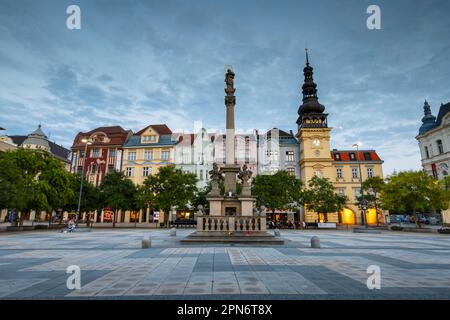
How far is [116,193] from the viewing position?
120 ft

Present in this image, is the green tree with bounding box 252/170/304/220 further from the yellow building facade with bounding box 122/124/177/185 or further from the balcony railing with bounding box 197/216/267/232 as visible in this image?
the balcony railing with bounding box 197/216/267/232

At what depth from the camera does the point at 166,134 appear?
53.3 m

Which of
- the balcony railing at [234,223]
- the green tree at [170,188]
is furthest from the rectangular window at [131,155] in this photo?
the balcony railing at [234,223]

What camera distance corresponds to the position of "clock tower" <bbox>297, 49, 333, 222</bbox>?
49.4m

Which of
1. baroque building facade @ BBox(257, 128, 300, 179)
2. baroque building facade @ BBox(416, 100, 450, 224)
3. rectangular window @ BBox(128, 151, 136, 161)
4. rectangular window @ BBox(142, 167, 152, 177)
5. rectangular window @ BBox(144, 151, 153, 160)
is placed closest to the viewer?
baroque building facade @ BBox(416, 100, 450, 224)

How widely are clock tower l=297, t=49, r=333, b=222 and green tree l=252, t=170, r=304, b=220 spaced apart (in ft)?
36.0

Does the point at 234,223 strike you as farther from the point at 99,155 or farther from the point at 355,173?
the point at 355,173

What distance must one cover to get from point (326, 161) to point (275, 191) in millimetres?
17656

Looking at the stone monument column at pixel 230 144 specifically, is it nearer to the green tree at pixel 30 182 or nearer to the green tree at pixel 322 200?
the green tree at pixel 30 182

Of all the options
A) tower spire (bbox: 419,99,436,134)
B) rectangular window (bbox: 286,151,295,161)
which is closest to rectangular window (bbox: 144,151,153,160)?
rectangular window (bbox: 286,151,295,161)

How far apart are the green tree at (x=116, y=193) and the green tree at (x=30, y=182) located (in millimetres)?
6225
